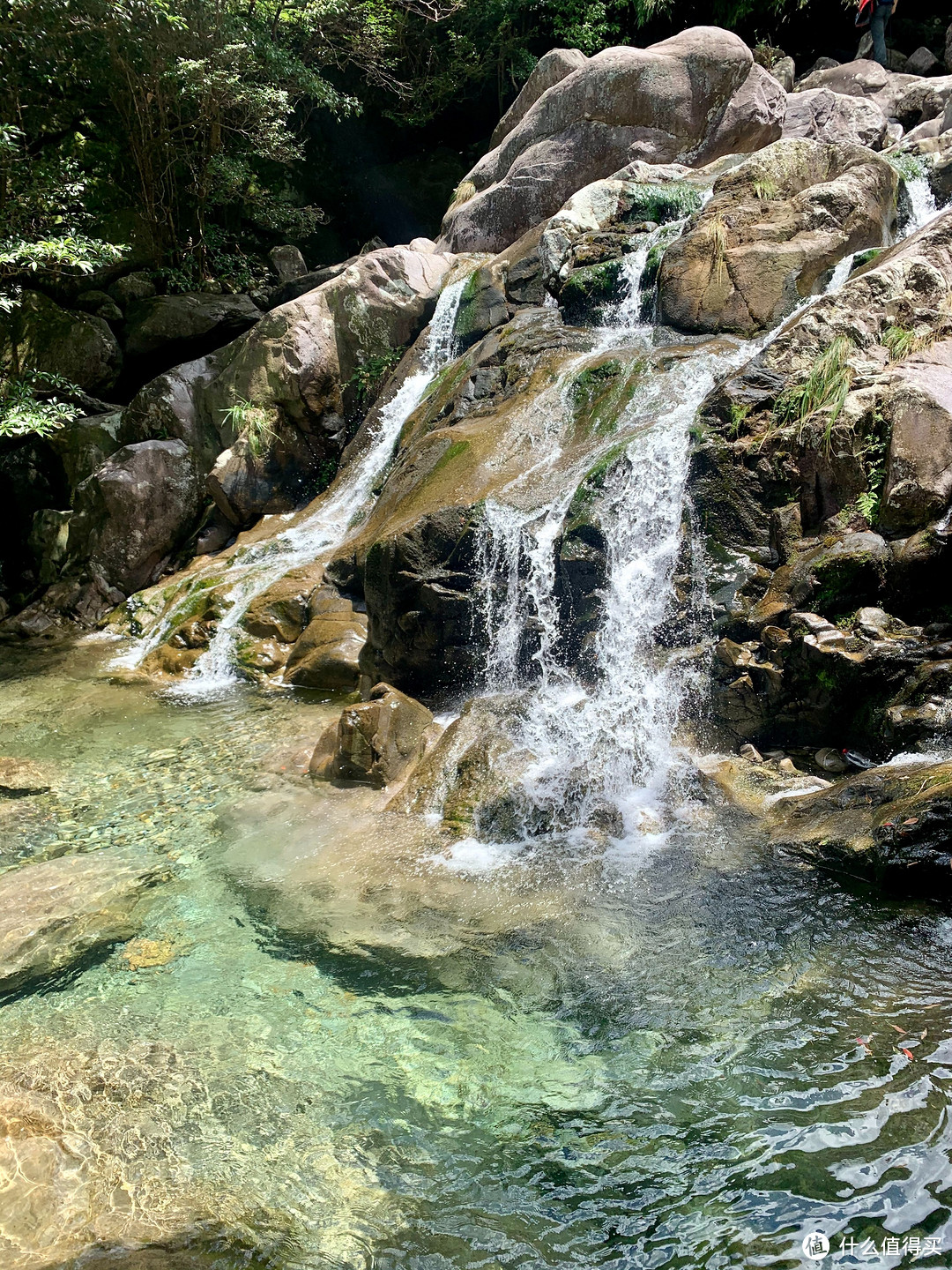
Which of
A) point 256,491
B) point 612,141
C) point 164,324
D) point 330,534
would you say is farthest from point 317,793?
point 612,141

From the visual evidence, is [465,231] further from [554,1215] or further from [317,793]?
[554,1215]

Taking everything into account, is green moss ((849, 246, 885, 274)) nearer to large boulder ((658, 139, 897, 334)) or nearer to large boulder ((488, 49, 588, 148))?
large boulder ((658, 139, 897, 334))

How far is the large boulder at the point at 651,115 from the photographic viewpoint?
11.8 meters

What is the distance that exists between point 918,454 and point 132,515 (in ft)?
30.1

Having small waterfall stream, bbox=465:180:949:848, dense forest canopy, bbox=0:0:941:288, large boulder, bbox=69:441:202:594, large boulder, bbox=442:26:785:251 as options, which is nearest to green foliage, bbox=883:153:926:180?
large boulder, bbox=442:26:785:251

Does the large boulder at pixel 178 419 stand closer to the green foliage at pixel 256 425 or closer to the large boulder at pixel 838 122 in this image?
the green foliage at pixel 256 425

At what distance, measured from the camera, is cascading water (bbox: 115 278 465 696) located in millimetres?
A: 8880

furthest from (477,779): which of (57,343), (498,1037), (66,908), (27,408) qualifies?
(57,343)

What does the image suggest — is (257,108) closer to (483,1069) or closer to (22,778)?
(22,778)

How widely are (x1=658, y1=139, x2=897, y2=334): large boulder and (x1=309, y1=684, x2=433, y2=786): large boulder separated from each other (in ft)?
16.4

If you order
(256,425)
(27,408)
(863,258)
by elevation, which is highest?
(863,258)

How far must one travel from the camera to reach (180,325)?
12.8 metres

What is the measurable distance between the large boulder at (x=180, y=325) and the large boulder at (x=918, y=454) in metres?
10.3

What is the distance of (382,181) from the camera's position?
1788cm
